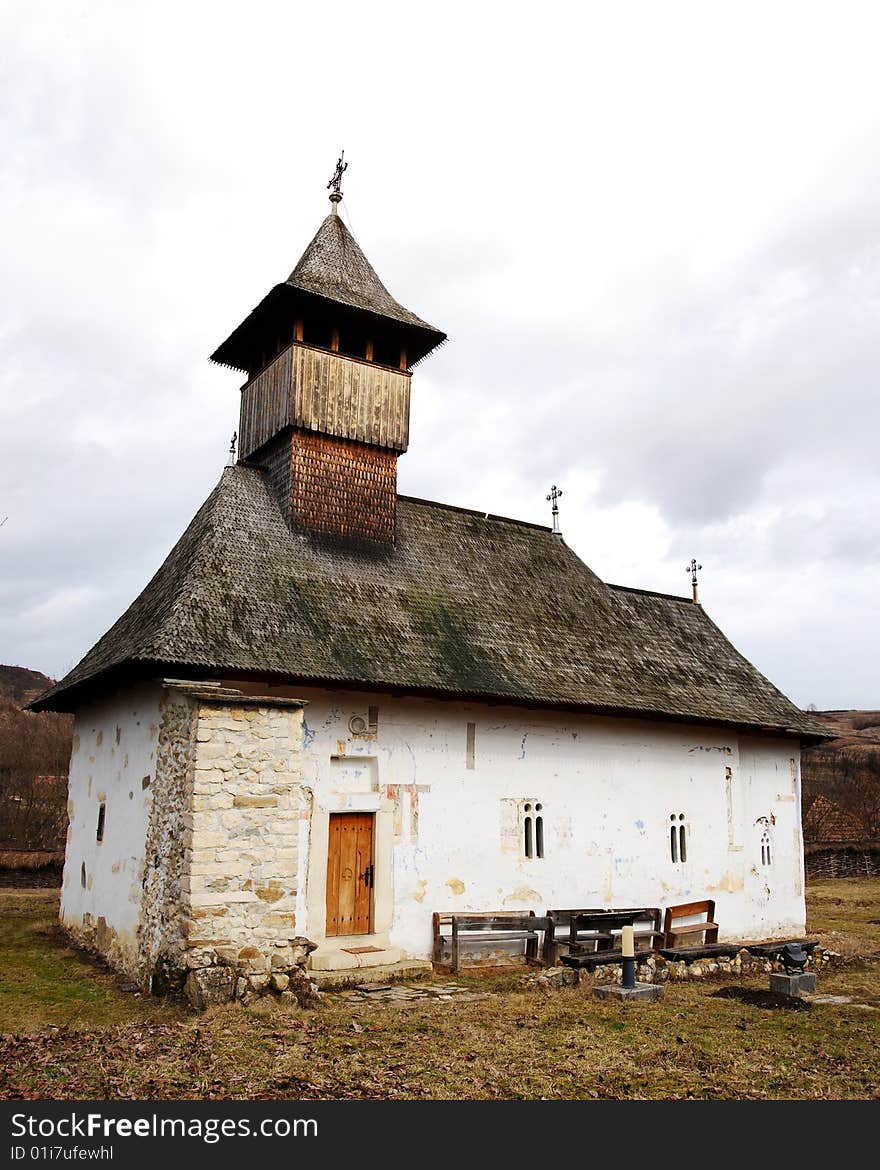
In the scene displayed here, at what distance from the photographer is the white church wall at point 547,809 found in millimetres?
13039

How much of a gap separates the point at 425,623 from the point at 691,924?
7059 millimetres

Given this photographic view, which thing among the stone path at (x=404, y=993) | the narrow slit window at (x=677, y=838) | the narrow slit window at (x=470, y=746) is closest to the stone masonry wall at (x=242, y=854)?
the stone path at (x=404, y=993)

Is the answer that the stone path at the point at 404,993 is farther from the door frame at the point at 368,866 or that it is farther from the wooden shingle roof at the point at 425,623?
the wooden shingle roof at the point at 425,623

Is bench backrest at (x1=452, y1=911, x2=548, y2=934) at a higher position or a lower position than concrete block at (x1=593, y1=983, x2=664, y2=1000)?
higher

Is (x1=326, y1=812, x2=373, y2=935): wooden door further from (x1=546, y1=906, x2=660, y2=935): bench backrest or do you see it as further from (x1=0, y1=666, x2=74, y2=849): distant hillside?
(x1=0, y1=666, x2=74, y2=849): distant hillside

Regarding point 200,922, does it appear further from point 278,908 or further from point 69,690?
point 69,690

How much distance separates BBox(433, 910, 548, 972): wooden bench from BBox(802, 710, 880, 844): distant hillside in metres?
11.1

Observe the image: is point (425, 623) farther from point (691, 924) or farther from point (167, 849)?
point (691, 924)

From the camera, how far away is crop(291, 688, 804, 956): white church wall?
13039 millimetres

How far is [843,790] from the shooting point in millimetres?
37281

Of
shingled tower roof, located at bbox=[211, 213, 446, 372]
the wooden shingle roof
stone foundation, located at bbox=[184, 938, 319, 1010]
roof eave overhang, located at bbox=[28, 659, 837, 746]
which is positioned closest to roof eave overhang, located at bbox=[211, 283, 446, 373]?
shingled tower roof, located at bbox=[211, 213, 446, 372]

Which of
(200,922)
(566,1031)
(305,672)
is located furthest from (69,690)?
(566,1031)

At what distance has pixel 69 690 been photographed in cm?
1427

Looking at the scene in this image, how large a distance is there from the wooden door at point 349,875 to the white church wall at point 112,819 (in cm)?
258
